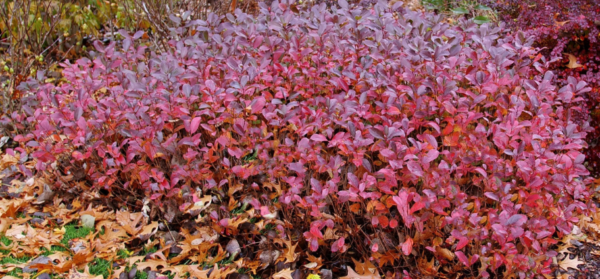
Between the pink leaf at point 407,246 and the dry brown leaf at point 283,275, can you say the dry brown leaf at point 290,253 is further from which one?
the pink leaf at point 407,246

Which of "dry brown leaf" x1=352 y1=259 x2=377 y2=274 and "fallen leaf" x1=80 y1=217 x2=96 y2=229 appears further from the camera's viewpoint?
"fallen leaf" x1=80 y1=217 x2=96 y2=229

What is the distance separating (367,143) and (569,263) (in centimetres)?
138

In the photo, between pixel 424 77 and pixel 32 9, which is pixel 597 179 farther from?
pixel 32 9

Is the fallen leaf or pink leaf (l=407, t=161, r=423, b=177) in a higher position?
pink leaf (l=407, t=161, r=423, b=177)

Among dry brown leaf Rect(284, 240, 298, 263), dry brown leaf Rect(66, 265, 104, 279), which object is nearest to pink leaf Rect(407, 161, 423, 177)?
dry brown leaf Rect(284, 240, 298, 263)

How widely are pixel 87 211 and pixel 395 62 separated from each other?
2051 mm

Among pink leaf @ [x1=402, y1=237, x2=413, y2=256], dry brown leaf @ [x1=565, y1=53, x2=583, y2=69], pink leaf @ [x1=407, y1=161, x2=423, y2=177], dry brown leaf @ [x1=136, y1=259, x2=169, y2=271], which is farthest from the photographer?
dry brown leaf @ [x1=565, y1=53, x2=583, y2=69]

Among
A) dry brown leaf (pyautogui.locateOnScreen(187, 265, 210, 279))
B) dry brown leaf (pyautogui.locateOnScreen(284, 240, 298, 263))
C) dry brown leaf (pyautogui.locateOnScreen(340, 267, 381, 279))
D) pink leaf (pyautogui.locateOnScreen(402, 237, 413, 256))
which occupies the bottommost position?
dry brown leaf (pyautogui.locateOnScreen(340, 267, 381, 279))

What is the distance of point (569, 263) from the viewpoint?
96.5 inches

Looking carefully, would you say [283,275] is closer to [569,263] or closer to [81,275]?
[81,275]

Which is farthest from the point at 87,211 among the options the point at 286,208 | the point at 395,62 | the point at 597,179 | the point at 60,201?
the point at 597,179

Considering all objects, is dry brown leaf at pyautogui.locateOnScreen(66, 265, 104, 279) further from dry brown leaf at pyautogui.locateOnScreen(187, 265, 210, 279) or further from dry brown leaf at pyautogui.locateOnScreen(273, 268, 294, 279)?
dry brown leaf at pyautogui.locateOnScreen(273, 268, 294, 279)

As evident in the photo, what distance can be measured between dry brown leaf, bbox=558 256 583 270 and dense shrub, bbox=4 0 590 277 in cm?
18

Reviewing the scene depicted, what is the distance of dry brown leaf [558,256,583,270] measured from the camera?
2.44 meters
